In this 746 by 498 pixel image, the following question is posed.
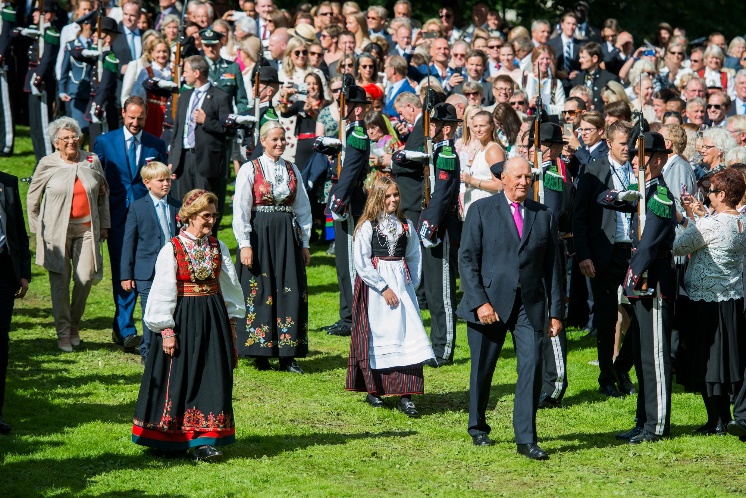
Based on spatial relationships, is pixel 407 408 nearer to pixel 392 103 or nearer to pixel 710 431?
pixel 710 431

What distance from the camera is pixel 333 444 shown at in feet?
30.0

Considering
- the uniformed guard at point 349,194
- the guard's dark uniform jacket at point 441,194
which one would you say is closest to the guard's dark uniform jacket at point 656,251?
the guard's dark uniform jacket at point 441,194

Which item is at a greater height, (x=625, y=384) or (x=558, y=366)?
(x=558, y=366)

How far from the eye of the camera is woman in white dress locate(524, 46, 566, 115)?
16.1m

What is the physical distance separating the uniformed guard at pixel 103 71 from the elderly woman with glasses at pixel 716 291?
350 inches

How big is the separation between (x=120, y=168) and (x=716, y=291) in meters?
5.68

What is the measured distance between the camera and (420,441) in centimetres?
927

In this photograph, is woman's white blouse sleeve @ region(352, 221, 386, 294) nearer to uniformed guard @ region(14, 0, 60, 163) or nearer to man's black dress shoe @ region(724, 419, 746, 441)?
man's black dress shoe @ region(724, 419, 746, 441)

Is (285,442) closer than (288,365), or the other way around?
(285,442)

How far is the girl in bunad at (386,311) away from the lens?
10070mm

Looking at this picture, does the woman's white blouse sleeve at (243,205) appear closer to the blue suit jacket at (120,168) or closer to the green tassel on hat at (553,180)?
the blue suit jacket at (120,168)

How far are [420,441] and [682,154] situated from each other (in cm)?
384

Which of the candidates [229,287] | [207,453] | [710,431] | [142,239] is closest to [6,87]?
[142,239]

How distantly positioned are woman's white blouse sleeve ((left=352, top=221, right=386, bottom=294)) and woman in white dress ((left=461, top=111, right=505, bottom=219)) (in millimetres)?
1627
